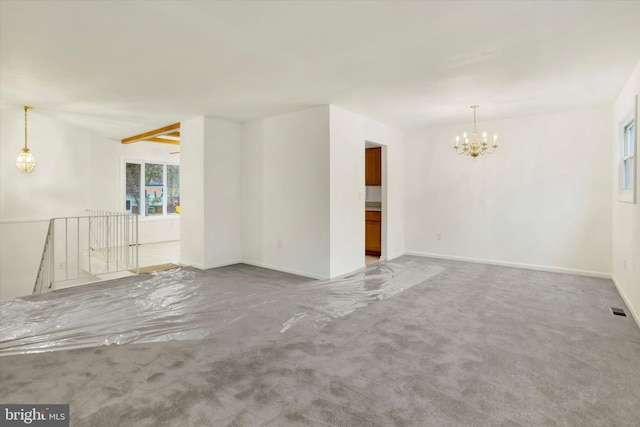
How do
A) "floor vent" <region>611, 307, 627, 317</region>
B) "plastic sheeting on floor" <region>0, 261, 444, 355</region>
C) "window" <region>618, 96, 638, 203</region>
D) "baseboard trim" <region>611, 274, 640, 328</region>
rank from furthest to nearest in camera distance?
"window" <region>618, 96, 638, 203</region>, "floor vent" <region>611, 307, 627, 317</region>, "baseboard trim" <region>611, 274, 640, 328</region>, "plastic sheeting on floor" <region>0, 261, 444, 355</region>

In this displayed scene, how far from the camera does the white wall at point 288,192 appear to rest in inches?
189

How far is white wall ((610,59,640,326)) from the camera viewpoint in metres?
3.17

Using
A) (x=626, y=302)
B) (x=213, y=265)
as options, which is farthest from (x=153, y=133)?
(x=626, y=302)

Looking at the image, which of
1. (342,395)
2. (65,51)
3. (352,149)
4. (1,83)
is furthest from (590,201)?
(1,83)

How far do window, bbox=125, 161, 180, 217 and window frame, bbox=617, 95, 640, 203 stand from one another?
925cm

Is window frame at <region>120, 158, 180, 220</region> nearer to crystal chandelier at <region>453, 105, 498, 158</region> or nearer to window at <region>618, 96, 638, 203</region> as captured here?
crystal chandelier at <region>453, 105, 498, 158</region>

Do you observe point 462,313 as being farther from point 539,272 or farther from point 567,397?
point 539,272

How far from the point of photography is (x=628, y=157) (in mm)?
3805

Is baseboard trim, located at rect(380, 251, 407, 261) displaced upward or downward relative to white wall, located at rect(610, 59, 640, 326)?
downward

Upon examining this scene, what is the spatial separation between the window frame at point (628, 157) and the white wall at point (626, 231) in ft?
0.22

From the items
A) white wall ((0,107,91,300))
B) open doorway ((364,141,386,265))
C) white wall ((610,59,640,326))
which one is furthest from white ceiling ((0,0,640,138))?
open doorway ((364,141,386,265))

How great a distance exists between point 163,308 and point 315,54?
2953 millimetres

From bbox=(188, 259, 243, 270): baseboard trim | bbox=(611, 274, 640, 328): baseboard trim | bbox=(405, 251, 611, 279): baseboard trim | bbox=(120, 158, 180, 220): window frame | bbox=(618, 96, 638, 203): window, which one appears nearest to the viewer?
bbox=(611, 274, 640, 328): baseboard trim

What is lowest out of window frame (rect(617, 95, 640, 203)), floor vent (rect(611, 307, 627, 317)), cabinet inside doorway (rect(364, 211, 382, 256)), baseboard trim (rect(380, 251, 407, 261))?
floor vent (rect(611, 307, 627, 317))
